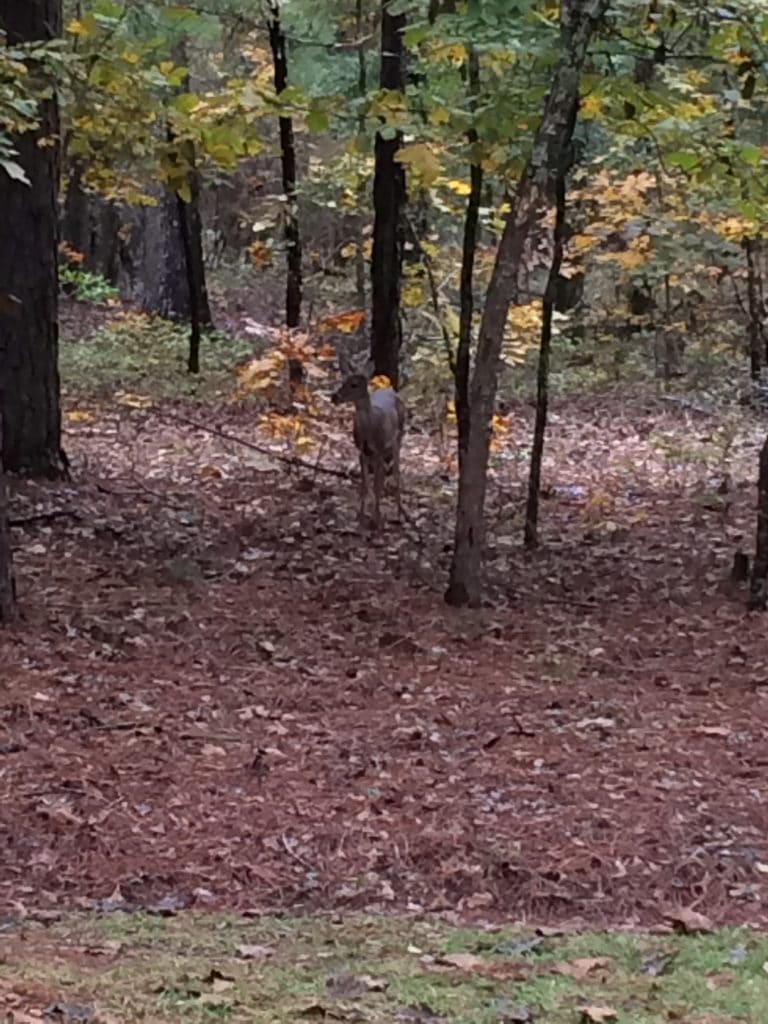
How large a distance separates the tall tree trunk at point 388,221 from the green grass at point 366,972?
8.32 meters

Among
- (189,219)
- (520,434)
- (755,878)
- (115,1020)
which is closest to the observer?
(115,1020)

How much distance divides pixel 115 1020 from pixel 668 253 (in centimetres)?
1260

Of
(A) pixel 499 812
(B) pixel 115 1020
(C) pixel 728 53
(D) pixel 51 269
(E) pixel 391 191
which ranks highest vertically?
(C) pixel 728 53

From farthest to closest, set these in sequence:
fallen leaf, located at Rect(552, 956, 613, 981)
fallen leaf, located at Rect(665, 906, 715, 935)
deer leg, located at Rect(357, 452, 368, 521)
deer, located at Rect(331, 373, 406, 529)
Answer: deer, located at Rect(331, 373, 406, 529), deer leg, located at Rect(357, 452, 368, 521), fallen leaf, located at Rect(665, 906, 715, 935), fallen leaf, located at Rect(552, 956, 613, 981)

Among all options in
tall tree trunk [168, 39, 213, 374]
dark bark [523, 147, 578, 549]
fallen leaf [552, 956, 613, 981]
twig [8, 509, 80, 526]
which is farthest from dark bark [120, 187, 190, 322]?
fallen leaf [552, 956, 613, 981]

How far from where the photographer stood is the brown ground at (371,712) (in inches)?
214

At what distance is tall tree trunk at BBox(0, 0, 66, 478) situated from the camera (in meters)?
10.6

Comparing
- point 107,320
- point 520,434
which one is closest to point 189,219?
point 107,320

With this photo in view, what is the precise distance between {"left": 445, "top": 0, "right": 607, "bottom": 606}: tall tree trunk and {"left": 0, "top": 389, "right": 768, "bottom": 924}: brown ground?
39 cm

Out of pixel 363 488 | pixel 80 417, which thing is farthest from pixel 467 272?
pixel 80 417

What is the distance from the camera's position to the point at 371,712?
7.23 m

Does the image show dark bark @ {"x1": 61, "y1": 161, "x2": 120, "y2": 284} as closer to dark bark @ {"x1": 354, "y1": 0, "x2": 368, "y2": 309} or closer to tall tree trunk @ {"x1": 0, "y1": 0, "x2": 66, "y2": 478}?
dark bark @ {"x1": 354, "y1": 0, "x2": 368, "y2": 309}

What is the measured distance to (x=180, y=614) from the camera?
855cm

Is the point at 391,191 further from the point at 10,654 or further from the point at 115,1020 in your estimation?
the point at 115,1020
